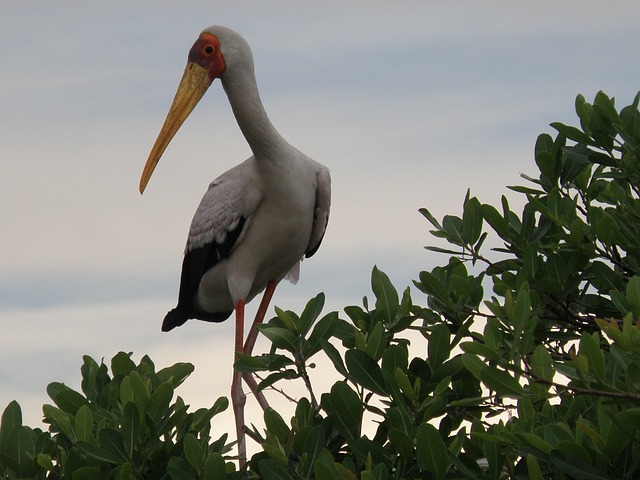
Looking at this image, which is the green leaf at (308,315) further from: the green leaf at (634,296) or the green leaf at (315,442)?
the green leaf at (634,296)

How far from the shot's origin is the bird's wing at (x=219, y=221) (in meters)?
7.41

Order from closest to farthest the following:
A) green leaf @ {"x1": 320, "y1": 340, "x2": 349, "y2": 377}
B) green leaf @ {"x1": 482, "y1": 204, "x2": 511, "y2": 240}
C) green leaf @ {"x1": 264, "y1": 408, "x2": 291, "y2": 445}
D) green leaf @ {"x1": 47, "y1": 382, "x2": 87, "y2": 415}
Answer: green leaf @ {"x1": 320, "y1": 340, "x2": 349, "y2": 377} → green leaf @ {"x1": 264, "y1": 408, "x2": 291, "y2": 445} → green leaf @ {"x1": 47, "y1": 382, "x2": 87, "y2": 415} → green leaf @ {"x1": 482, "y1": 204, "x2": 511, "y2": 240}

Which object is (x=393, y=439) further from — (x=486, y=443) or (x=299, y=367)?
(x=299, y=367)

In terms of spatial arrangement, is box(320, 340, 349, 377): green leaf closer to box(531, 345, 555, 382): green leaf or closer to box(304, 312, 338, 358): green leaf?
box(304, 312, 338, 358): green leaf

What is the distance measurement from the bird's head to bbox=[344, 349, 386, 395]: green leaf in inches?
143

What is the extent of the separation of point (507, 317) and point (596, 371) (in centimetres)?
72

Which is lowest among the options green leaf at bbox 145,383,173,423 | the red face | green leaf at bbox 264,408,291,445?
green leaf at bbox 264,408,291,445

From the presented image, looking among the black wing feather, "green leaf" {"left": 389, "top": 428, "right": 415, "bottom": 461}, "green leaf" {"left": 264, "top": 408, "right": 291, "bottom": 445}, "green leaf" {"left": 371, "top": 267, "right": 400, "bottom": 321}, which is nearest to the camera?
"green leaf" {"left": 389, "top": 428, "right": 415, "bottom": 461}

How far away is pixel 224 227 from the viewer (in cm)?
755

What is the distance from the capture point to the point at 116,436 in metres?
4.20

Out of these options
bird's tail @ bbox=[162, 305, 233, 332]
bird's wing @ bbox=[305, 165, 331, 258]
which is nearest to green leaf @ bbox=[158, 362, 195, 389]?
bird's wing @ bbox=[305, 165, 331, 258]

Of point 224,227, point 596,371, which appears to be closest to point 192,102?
point 224,227

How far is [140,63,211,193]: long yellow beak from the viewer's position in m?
7.26

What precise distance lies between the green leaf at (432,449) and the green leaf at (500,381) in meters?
0.28
